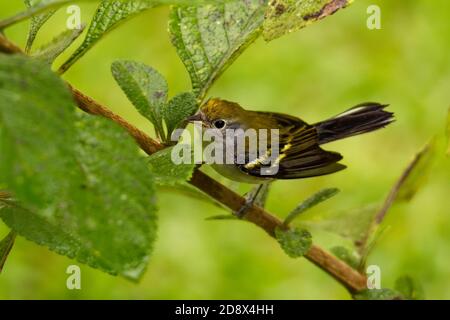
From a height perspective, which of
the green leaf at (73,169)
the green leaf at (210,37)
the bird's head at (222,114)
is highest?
the bird's head at (222,114)

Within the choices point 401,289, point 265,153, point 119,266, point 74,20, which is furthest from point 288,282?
point 119,266

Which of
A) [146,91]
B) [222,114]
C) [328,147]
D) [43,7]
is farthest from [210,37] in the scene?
[328,147]

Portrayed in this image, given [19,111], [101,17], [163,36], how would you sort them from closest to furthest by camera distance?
[19,111] < [101,17] < [163,36]

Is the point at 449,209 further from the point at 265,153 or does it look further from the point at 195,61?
the point at 195,61

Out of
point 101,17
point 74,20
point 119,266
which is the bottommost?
point 119,266

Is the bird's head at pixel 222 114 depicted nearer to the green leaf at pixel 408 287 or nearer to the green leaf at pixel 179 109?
the green leaf at pixel 408 287

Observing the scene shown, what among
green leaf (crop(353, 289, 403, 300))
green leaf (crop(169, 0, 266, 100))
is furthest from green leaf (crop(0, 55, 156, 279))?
green leaf (crop(353, 289, 403, 300))

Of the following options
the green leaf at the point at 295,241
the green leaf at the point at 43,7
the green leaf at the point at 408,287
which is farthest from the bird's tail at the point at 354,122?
the green leaf at the point at 43,7
